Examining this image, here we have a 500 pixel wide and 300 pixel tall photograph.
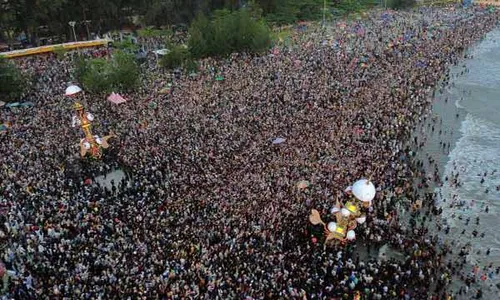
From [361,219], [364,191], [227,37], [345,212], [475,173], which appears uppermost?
[227,37]

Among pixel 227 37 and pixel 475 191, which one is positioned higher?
pixel 227 37

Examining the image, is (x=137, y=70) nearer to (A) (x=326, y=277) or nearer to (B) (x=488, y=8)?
(A) (x=326, y=277)

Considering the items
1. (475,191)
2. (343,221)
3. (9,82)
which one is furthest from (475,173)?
(9,82)

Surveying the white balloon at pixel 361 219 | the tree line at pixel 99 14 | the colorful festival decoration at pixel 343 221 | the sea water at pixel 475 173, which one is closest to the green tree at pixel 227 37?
the tree line at pixel 99 14

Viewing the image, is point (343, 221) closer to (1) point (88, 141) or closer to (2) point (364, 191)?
(2) point (364, 191)

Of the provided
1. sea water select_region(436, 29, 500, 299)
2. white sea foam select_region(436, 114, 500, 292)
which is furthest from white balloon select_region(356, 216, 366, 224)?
white sea foam select_region(436, 114, 500, 292)

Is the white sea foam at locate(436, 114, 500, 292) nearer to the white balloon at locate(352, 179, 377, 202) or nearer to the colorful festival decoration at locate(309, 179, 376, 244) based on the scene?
the colorful festival decoration at locate(309, 179, 376, 244)

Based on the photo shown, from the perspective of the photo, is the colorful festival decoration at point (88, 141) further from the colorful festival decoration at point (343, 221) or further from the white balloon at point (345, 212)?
the white balloon at point (345, 212)
